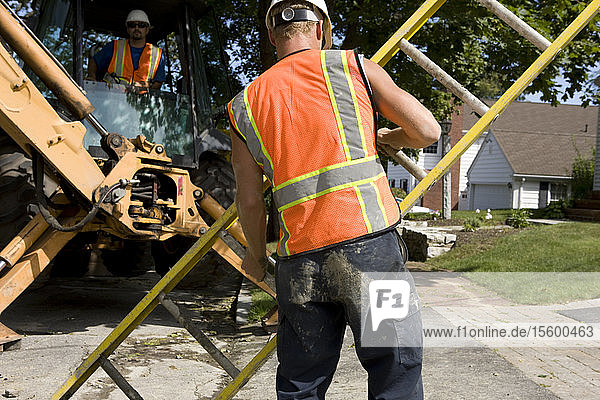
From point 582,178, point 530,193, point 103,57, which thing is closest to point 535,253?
point 103,57

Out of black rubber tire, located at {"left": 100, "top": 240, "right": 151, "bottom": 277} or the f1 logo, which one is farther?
black rubber tire, located at {"left": 100, "top": 240, "right": 151, "bottom": 277}

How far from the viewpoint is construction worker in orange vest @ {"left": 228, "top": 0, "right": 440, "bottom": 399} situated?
2.09 meters

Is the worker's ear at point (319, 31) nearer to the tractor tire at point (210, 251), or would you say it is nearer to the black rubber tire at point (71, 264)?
the tractor tire at point (210, 251)

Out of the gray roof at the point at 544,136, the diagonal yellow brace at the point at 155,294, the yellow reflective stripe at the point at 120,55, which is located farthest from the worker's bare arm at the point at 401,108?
the gray roof at the point at 544,136

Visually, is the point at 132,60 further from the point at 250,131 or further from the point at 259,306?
the point at 250,131

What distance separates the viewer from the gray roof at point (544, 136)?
1222 inches

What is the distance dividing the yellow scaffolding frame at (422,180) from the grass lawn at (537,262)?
4.36 meters

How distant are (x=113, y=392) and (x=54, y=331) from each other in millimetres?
1918

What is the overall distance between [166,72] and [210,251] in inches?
73.7

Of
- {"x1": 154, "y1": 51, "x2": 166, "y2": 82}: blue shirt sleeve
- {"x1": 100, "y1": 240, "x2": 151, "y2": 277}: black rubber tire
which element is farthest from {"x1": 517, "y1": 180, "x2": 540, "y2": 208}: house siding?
{"x1": 154, "y1": 51, "x2": 166, "y2": 82}: blue shirt sleeve

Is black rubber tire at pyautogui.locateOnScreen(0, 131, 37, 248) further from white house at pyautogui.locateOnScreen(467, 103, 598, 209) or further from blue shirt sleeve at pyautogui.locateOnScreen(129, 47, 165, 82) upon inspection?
white house at pyautogui.locateOnScreen(467, 103, 598, 209)

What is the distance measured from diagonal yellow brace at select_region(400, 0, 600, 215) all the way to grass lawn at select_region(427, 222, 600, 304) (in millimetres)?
4357

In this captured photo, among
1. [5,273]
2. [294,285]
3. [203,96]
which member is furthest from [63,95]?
[294,285]

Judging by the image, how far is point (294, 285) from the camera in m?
2.17
